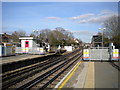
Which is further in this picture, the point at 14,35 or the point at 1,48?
the point at 14,35

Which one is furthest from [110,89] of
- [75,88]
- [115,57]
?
[115,57]

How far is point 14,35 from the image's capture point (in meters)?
79.4

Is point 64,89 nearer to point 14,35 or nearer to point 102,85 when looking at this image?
point 102,85

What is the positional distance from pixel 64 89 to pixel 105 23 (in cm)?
3867

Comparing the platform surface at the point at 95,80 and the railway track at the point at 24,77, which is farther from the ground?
the platform surface at the point at 95,80

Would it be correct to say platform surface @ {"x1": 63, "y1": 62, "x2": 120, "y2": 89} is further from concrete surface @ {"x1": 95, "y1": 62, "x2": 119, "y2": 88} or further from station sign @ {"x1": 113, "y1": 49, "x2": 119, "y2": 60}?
station sign @ {"x1": 113, "y1": 49, "x2": 119, "y2": 60}

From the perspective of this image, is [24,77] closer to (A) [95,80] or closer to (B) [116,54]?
(A) [95,80]

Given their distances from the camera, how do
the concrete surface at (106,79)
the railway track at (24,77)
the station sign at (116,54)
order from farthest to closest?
the station sign at (116,54) < the railway track at (24,77) < the concrete surface at (106,79)

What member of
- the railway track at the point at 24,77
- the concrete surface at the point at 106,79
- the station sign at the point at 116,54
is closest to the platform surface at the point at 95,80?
the concrete surface at the point at 106,79

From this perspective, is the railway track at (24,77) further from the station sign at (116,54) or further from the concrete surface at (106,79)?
the station sign at (116,54)

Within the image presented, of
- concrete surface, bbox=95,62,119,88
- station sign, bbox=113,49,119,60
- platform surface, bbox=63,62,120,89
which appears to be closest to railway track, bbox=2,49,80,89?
platform surface, bbox=63,62,120,89

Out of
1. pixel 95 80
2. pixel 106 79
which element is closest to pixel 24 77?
pixel 95 80

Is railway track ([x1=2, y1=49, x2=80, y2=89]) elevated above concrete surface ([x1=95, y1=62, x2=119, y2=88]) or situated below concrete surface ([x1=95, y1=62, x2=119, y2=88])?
below

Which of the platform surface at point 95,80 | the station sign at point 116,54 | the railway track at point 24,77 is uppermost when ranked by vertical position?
the station sign at point 116,54
